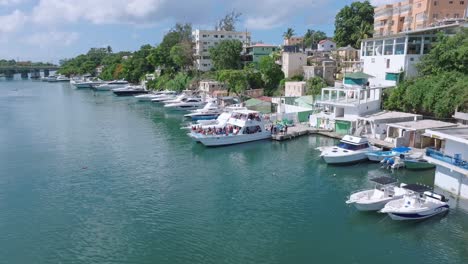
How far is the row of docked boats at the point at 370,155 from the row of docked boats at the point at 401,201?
8.58 m

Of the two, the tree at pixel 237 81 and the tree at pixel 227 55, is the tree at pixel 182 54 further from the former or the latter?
the tree at pixel 237 81

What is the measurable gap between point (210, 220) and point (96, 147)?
24511 millimetres

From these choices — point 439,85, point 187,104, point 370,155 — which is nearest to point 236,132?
point 370,155

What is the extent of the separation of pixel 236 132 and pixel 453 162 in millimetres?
24942

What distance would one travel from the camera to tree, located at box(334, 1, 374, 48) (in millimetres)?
87562

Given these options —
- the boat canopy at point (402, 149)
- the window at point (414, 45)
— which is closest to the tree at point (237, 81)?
the window at point (414, 45)

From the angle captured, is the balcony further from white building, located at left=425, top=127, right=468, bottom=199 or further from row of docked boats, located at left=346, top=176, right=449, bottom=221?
row of docked boats, located at left=346, top=176, right=449, bottom=221

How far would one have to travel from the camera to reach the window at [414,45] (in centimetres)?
4956

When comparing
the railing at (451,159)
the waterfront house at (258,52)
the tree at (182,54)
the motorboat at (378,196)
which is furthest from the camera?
the tree at (182,54)

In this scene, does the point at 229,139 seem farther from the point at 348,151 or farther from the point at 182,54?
the point at 182,54

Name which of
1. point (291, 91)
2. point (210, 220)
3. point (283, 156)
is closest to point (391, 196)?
point (210, 220)

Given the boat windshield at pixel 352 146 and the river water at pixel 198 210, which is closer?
the river water at pixel 198 210

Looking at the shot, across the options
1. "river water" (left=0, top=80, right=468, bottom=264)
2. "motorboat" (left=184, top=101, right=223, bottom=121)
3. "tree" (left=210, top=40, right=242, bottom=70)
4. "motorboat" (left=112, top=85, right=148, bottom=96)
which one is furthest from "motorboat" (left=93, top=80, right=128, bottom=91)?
"river water" (left=0, top=80, right=468, bottom=264)

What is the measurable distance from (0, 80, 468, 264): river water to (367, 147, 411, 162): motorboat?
121 centimetres
